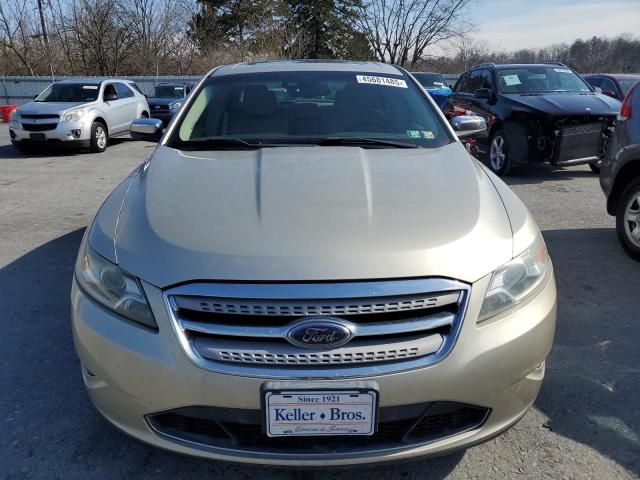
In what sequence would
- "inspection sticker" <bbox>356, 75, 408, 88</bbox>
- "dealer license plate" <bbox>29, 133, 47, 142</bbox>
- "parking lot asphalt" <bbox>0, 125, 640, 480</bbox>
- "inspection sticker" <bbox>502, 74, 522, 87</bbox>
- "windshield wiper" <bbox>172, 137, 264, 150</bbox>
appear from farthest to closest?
"dealer license plate" <bbox>29, 133, 47, 142</bbox>
"inspection sticker" <bbox>502, 74, 522, 87</bbox>
"inspection sticker" <bbox>356, 75, 408, 88</bbox>
"windshield wiper" <bbox>172, 137, 264, 150</bbox>
"parking lot asphalt" <bbox>0, 125, 640, 480</bbox>

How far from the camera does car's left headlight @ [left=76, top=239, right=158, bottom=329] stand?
182 cm

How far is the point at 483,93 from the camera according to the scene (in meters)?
8.61

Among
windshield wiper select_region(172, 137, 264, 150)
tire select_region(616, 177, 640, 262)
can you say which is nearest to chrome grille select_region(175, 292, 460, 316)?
windshield wiper select_region(172, 137, 264, 150)

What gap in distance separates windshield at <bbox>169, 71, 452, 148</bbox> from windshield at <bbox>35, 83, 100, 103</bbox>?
31.4 feet

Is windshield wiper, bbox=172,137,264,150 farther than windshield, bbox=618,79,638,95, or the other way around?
windshield, bbox=618,79,638,95

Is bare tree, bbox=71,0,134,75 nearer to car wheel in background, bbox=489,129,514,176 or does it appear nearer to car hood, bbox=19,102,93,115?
car hood, bbox=19,102,93,115

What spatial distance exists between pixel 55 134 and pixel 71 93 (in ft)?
5.27

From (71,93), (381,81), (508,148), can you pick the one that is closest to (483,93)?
(508,148)

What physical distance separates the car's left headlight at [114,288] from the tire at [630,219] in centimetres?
Result: 406

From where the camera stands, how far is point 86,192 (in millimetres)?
7262

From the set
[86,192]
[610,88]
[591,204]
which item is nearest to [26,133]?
[86,192]

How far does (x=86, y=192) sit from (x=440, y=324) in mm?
6617

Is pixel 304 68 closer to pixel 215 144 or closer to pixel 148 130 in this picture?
pixel 215 144

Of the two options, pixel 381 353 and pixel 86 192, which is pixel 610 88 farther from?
pixel 381 353
